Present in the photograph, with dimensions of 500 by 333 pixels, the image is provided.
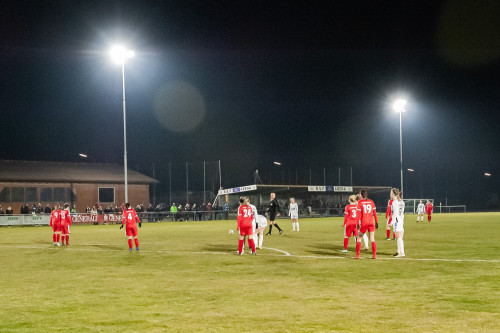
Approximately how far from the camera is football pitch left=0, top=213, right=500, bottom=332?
688 centimetres

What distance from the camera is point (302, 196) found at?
6706 cm

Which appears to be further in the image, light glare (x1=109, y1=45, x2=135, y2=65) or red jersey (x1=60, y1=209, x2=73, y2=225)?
light glare (x1=109, y1=45, x2=135, y2=65)

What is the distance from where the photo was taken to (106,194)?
5925 cm

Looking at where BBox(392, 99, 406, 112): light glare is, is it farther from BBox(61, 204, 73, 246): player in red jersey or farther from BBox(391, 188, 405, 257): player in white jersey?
BBox(61, 204, 73, 246): player in red jersey

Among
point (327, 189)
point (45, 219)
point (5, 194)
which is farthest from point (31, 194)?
point (327, 189)

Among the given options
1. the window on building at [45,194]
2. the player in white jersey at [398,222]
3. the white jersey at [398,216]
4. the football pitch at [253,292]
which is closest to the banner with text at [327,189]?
the window on building at [45,194]

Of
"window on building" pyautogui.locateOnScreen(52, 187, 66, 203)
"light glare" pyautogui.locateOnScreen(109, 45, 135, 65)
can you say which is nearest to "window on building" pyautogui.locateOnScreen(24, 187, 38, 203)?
"window on building" pyautogui.locateOnScreen(52, 187, 66, 203)

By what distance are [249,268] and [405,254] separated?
18.4ft

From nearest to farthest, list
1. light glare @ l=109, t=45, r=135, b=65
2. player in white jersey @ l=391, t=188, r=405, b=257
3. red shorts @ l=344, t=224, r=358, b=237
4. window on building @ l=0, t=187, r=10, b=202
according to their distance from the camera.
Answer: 1. player in white jersey @ l=391, t=188, r=405, b=257
2. red shorts @ l=344, t=224, r=358, b=237
3. light glare @ l=109, t=45, r=135, b=65
4. window on building @ l=0, t=187, r=10, b=202

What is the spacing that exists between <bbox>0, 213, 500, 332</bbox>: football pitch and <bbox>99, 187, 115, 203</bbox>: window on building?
4387 cm

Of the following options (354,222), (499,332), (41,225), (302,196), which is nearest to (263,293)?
(499,332)

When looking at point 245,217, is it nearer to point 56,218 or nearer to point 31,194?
point 56,218

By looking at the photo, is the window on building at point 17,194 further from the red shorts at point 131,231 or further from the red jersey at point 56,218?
the red shorts at point 131,231

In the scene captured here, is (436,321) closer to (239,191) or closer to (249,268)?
(249,268)
